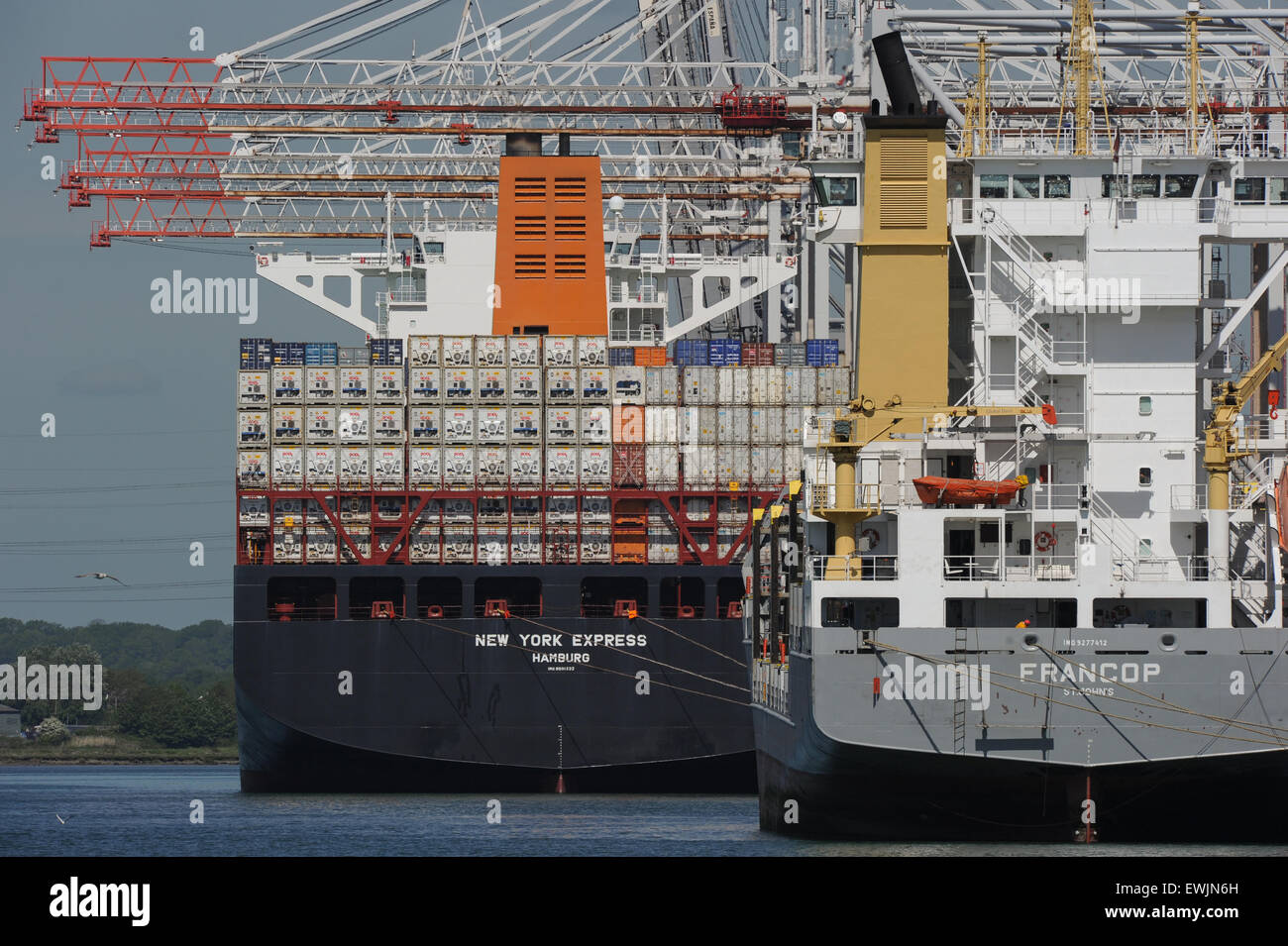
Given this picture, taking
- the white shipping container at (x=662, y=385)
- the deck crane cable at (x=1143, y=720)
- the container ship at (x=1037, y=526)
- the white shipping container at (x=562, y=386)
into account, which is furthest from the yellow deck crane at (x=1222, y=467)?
the white shipping container at (x=562, y=386)

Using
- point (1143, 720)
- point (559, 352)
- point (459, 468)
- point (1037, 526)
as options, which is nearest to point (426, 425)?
point (459, 468)

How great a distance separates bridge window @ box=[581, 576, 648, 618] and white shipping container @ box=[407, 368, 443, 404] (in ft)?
23.7

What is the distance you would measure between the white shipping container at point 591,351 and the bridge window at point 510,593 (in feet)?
22.8

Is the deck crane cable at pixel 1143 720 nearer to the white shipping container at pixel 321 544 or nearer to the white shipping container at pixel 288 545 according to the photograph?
the white shipping container at pixel 321 544

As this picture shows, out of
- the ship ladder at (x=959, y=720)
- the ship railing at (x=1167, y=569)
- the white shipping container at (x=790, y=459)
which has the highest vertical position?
the white shipping container at (x=790, y=459)

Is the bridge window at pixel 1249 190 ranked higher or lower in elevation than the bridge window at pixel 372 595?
higher

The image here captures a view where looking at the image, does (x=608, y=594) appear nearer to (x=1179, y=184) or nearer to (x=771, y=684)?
(x=771, y=684)

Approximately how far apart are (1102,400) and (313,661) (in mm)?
26089

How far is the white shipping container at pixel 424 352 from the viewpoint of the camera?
200ft

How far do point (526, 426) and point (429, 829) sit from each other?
58.9ft

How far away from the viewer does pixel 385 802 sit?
180 feet

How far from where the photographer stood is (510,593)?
Answer: 2349 inches
